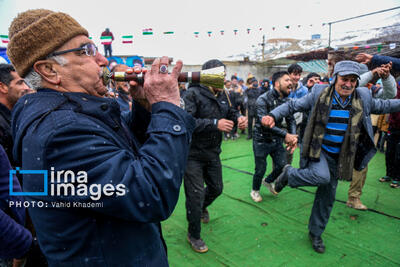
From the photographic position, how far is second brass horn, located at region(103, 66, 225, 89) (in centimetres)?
133

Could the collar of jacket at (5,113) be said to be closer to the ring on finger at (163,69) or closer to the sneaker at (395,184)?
the ring on finger at (163,69)

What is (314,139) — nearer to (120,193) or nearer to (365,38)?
(120,193)

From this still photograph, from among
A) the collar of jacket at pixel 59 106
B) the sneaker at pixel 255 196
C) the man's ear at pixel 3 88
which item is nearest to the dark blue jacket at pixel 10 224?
the collar of jacket at pixel 59 106

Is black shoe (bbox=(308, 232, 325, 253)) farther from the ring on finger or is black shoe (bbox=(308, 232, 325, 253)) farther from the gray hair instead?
the gray hair

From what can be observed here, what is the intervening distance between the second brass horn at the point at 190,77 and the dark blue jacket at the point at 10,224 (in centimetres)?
89

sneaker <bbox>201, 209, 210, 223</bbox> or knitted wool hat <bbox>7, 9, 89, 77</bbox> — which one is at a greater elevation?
knitted wool hat <bbox>7, 9, 89, 77</bbox>

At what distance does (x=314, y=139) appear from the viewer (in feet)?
9.66

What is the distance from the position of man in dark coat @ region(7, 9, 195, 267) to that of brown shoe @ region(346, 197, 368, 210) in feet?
12.6

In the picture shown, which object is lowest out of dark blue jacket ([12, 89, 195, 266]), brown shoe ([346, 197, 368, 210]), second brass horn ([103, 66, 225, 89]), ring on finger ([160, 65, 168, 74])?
brown shoe ([346, 197, 368, 210])

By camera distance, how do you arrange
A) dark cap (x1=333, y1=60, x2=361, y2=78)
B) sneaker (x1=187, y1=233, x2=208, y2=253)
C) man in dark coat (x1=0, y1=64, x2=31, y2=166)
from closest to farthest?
man in dark coat (x1=0, y1=64, x2=31, y2=166) → dark cap (x1=333, y1=60, x2=361, y2=78) → sneaker (x1=187, y1=233, x2=208, y2=253)

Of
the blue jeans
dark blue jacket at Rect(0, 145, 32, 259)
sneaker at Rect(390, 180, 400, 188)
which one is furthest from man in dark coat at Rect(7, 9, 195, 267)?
sneaker at Rect(390, 180, 400, 188)

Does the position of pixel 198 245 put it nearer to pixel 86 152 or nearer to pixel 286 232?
pixel 286 232

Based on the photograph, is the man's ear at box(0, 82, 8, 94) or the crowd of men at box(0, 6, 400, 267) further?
the man's ear at box(0, 82, 8, 94)

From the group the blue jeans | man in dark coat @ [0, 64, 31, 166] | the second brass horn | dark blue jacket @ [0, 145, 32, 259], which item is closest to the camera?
the second brass horn
